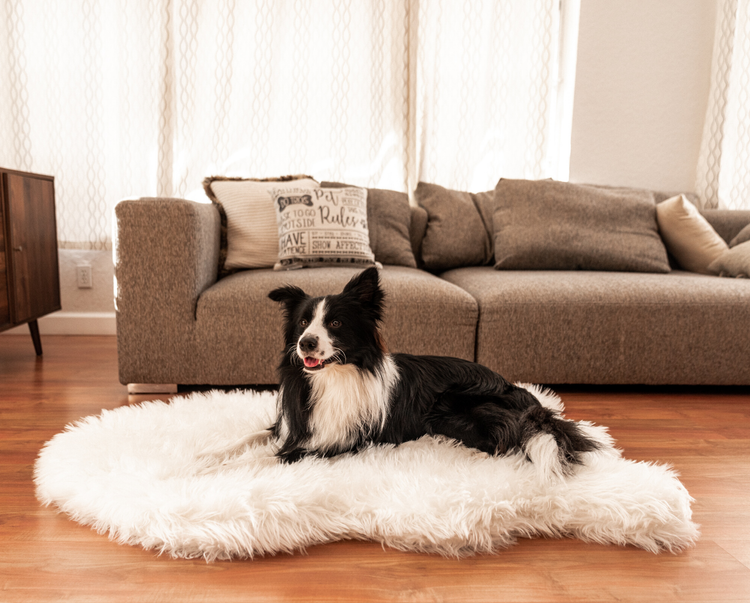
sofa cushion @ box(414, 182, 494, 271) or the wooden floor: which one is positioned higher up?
sofa cushion @ box(414, 182, 494, 271)

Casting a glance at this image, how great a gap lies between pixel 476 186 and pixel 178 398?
227cm

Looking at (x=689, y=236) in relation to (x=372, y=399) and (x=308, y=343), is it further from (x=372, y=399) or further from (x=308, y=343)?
(x=308, y=343)

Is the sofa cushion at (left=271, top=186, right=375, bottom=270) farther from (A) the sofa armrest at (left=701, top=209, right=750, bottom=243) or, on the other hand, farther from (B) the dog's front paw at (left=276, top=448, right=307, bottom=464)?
(A) the sofa armrest at (left=701, top=209, right=750, bottom=243)

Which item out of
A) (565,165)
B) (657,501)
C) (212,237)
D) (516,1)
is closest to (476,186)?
(565,165)

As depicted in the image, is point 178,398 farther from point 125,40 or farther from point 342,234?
point 125,40

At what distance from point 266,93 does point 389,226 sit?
3.92ft

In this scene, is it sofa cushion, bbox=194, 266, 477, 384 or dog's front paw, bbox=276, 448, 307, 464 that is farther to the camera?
sofa cushion, bbox=194, 266, 477, 384

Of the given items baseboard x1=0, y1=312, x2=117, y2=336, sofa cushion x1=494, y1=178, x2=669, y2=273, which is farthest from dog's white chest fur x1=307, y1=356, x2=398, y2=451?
baseboard x1=0, y1=312, x2=117, y2=336

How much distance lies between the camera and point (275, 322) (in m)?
2.22

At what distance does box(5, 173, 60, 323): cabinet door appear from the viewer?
2.62 meters

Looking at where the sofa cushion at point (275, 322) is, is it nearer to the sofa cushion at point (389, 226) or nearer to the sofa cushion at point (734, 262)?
the sofa cushion at point (389, 226)

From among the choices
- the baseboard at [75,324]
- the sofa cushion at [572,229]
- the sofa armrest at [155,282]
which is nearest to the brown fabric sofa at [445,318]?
the sofa armrest at [155,282]

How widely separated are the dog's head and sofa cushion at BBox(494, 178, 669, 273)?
159cm

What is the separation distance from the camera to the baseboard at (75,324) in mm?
3410
